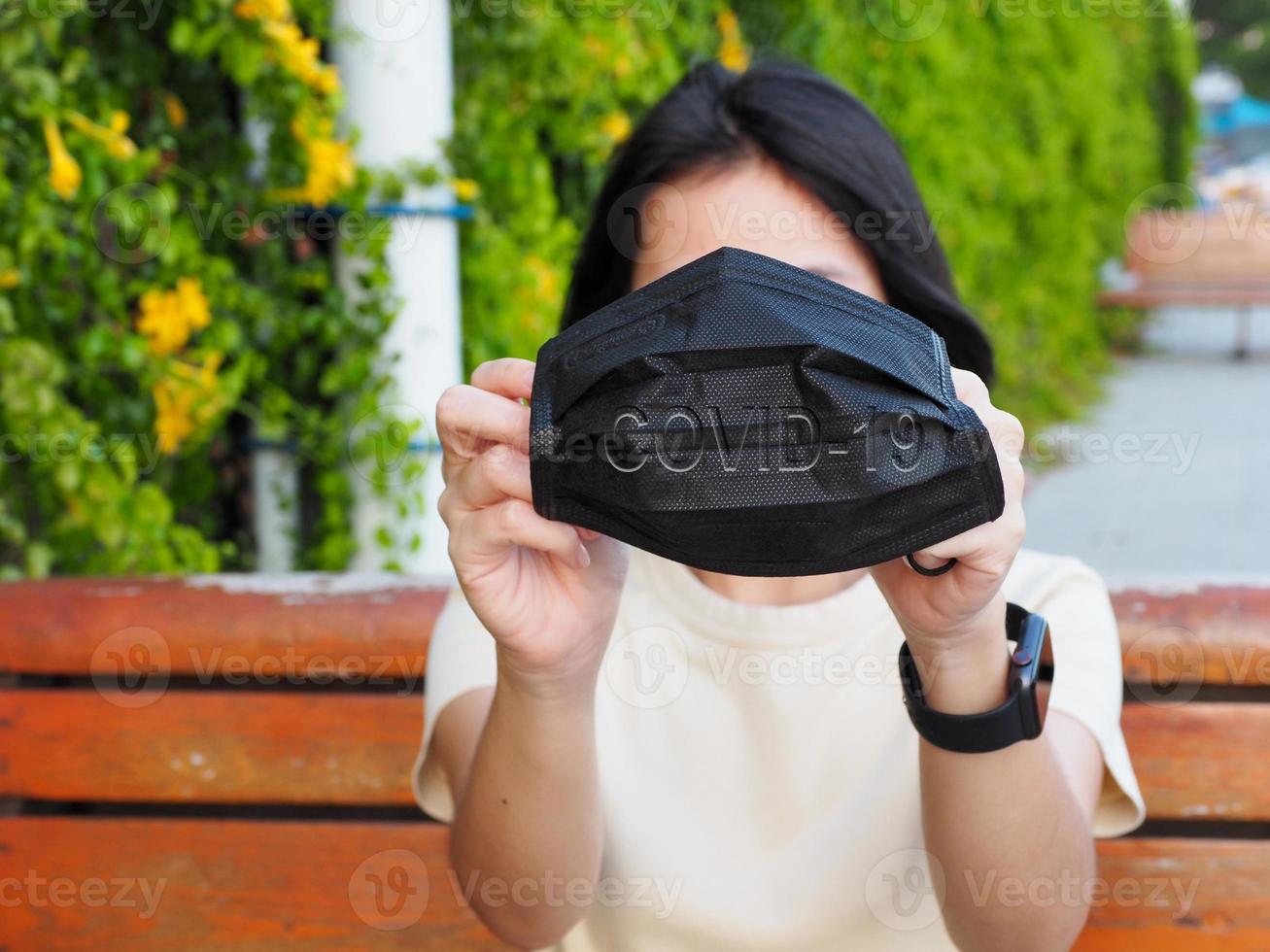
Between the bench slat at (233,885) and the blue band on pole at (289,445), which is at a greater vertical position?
the blue band on pole at (289,445)

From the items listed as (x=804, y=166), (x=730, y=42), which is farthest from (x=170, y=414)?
(x=730, y=42)

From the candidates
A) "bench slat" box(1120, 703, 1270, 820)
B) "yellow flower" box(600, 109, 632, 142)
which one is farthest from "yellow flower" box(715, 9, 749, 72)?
"bench slat" box(1120, 703, 1270, 820)

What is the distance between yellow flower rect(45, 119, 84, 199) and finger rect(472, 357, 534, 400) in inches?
42.0

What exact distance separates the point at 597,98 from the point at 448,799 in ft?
5.90

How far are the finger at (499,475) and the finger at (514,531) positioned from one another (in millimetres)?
10

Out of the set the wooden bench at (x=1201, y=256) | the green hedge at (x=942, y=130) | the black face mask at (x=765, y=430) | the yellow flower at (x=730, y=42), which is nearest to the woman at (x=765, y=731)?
the black face mask at (x=765, y=430)

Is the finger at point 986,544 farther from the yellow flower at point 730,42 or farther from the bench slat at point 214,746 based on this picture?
the yellow flower at point 730,42

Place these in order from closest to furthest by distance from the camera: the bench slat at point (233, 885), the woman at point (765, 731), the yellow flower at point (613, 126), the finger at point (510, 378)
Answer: the finger at point (510, 378) < the woman at point (765, 731) < the bench slat at point (233, 885) < the yellow flower at point (613, 126)

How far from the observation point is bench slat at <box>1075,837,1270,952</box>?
5.22 ft

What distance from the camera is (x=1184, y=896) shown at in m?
1.60

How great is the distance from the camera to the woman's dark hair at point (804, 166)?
1.57 metres

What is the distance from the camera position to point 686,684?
1.55 m

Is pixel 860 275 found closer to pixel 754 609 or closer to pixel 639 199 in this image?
pixel 639 199

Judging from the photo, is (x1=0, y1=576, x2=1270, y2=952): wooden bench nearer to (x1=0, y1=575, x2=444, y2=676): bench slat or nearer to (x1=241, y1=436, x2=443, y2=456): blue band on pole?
(x1=0, y1=575, x2=444, y2=676): bench slat
